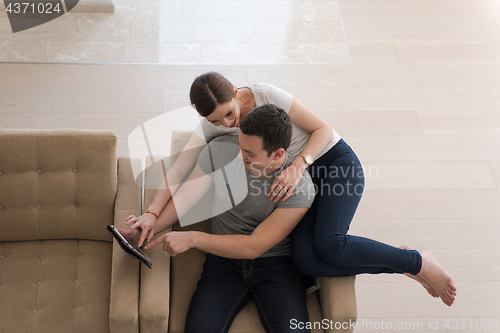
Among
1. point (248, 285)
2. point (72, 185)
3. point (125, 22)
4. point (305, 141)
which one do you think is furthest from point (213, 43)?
point (248, 285)

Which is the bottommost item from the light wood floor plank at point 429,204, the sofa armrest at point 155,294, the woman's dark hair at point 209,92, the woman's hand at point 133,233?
the light wood floor plank at point 429,204

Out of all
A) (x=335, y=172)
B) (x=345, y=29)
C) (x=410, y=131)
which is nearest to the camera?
(x=335, y=172)

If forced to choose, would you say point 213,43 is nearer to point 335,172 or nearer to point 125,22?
point 125,22

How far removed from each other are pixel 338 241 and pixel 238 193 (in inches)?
17.0

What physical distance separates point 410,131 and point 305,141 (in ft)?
4.10

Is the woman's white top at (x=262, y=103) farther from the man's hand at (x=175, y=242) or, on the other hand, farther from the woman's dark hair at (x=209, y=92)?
the man's hand at (x=175, y=242)

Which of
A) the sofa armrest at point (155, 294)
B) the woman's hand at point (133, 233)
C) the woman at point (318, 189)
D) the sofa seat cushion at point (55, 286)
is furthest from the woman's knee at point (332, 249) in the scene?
the sofa seat cushion at point (55, 286)

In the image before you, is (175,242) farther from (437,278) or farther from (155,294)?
(437,278)

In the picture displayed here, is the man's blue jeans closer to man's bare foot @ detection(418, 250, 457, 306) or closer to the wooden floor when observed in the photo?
man's bare foot @ detection(418, 250, 457, 306)

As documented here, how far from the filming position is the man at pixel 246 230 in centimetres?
174

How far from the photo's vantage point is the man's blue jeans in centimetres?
174

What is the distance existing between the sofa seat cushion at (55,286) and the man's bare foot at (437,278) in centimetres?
127

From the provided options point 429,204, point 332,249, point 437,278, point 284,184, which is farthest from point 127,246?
point 429,204

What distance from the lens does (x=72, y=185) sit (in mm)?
1896
